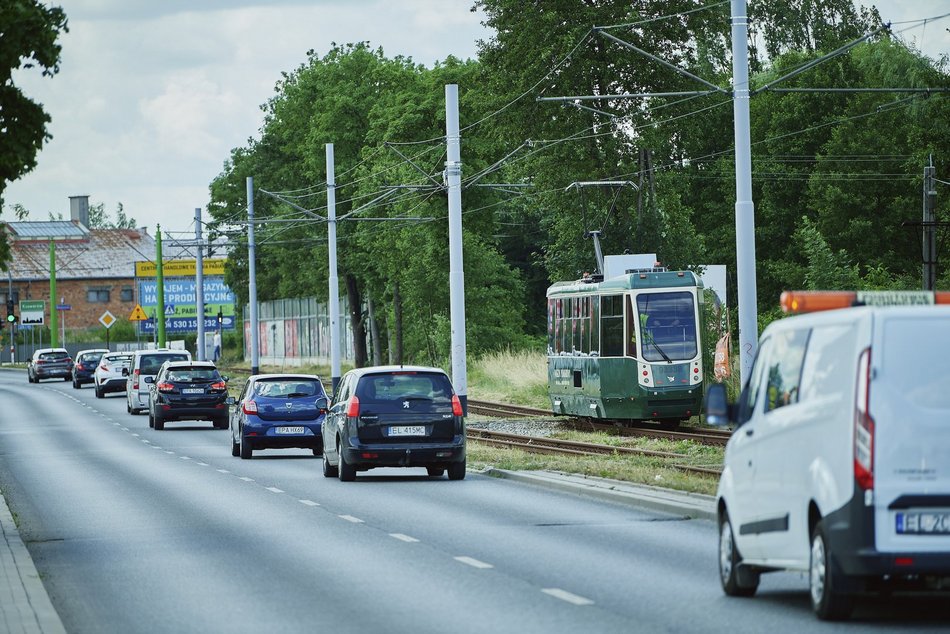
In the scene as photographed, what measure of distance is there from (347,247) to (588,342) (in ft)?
133

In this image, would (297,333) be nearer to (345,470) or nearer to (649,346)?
(649,346)

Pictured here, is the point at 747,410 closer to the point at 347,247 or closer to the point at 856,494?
the point at 856,494

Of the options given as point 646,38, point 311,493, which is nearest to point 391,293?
point 646,38

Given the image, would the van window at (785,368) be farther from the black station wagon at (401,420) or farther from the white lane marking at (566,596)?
the black station wagon at (401,420)

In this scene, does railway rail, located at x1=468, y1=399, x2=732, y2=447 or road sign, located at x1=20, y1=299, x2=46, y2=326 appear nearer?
railway rail, located at x1=468, y1=399, x2=732, y2=447

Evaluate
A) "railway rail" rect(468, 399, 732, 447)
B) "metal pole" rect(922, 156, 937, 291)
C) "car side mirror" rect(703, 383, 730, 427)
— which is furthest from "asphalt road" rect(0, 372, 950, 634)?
"metal pole" rect(922, 156, 937, 291)

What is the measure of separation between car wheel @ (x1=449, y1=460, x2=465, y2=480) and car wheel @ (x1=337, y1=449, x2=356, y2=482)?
135 cm

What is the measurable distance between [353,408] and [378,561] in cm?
959

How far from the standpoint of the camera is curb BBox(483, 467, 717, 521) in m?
18.3

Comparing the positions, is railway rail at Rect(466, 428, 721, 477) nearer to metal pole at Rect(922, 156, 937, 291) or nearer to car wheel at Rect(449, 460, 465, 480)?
car wheel at Rect(449, 460, 465, 480)

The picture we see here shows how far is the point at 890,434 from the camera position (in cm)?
974

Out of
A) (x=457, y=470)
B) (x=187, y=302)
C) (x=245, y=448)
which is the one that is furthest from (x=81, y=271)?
(x=457, y=470)

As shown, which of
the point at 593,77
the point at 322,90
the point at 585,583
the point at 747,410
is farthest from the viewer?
the point at 322,90

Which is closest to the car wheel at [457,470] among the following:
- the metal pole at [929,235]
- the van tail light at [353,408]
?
the van tail light at [353,408]
